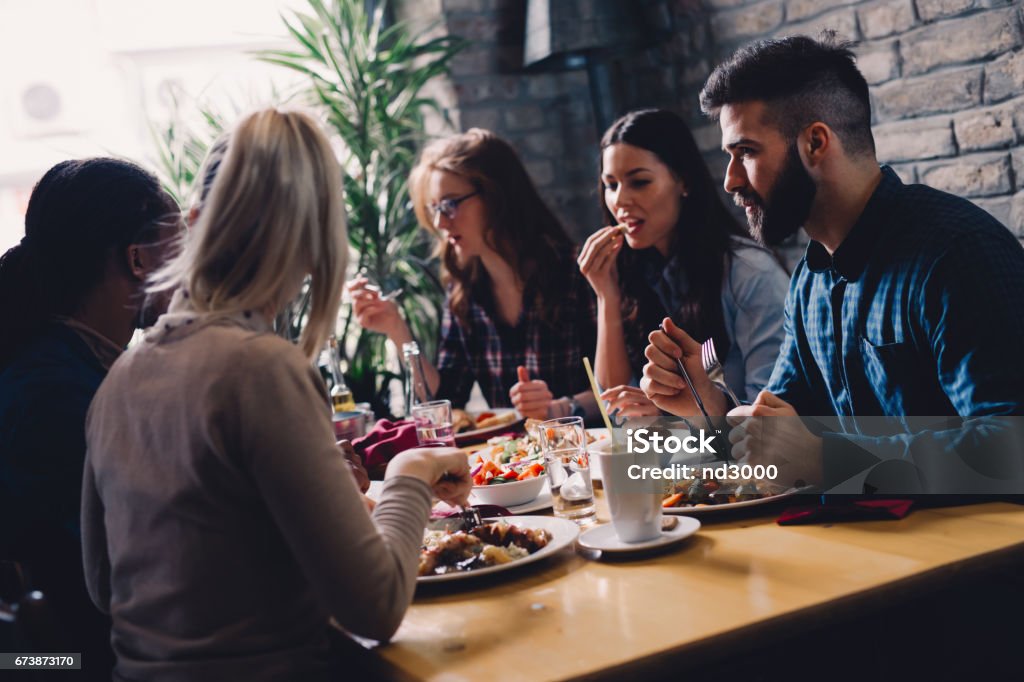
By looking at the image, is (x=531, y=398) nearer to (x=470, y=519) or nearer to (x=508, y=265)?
(x=508, y=265)

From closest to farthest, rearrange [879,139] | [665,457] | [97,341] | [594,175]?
[97,341] < [665,457] < [879,139] < [594,175]

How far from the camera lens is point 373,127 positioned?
3969mm

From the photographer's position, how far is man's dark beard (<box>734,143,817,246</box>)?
1.79m

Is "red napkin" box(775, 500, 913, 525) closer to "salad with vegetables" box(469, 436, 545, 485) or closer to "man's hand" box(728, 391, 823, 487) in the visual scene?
"man's hand" box(728, 391, 823, 487)

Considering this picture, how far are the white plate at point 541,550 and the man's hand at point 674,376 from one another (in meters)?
0.45

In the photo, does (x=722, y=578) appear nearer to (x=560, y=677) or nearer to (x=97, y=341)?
(x=560, y=677)

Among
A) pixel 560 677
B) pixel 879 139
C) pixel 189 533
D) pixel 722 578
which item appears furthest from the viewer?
pixel 879 139

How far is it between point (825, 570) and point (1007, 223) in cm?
183

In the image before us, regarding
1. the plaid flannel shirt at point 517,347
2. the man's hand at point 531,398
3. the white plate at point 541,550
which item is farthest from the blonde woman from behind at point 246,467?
the plaid flannel shirt at point 517,347

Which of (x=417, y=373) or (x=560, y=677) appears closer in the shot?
(x=560, y=677)

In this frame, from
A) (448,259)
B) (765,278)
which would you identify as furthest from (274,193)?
(448,259)

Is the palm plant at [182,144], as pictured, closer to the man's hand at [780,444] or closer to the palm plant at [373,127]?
the palm plant at [373,127]

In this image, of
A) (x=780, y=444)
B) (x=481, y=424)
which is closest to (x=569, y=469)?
(x=780, y=444)

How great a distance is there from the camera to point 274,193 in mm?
1103
